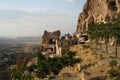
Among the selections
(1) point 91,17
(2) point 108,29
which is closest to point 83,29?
(1) point 91,17

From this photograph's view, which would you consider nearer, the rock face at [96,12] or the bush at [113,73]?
the bush at [113,73]

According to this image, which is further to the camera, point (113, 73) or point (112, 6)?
point (112, 6)

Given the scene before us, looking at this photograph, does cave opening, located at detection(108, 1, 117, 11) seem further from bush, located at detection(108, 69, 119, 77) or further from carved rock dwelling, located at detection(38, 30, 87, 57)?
bush, located at detection(108, 69, 119, 77)

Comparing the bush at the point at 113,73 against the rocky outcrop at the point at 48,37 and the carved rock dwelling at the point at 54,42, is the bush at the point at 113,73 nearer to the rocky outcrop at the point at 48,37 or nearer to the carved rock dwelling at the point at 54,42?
the carved rock dwelling at the point at 54,42

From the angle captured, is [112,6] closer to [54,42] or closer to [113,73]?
[54,42]

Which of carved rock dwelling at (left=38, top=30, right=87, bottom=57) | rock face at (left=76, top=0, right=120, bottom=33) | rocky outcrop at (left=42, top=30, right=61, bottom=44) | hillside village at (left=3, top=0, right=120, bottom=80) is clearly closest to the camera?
hillside village at (left=3, top=0, right=120, bottom=80)

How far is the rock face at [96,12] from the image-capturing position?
99562 millimetres

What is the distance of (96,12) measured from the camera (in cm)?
11075

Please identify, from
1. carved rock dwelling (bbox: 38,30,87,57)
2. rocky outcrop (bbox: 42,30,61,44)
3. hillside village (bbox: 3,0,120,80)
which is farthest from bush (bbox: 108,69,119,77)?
rocky outcrop (bbox: 42,30,61,44)

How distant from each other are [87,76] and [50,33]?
204 feet

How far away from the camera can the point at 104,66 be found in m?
50.5

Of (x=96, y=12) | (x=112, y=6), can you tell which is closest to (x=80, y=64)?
(x=112, y=6)

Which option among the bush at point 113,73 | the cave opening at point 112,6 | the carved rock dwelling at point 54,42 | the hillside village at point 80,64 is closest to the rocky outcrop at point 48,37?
the carved rock dwelling at point 54,42

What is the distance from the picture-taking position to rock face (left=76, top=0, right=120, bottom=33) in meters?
99.6
